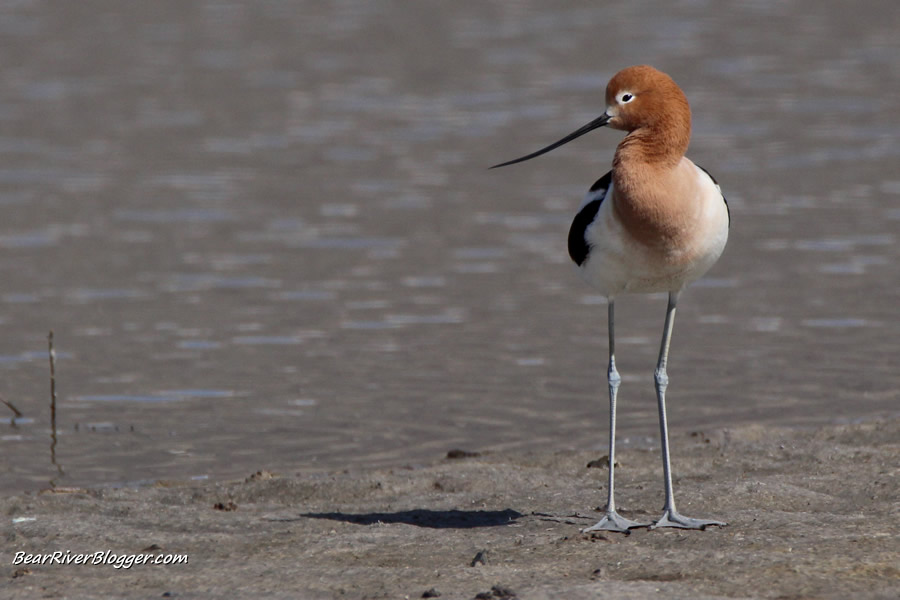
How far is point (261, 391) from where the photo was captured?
11180 millimetres

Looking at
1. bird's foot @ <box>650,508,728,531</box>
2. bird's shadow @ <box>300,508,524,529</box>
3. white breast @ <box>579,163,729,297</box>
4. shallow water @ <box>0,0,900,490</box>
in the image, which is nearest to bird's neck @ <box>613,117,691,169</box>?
white breast @ <box>579,163,729,297</box>

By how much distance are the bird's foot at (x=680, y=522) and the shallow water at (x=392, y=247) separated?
268cm

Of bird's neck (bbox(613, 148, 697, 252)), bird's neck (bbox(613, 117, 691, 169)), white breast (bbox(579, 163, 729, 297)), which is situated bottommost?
white breast (bbox(579, 163, 729, 297))

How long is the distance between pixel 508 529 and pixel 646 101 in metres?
2.32

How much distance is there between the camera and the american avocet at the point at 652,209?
7.08 meters

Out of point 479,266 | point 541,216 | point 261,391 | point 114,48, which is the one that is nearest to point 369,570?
point 261,391

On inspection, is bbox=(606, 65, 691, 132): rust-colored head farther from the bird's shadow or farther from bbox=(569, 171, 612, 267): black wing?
the bird's shadow

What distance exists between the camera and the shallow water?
10.6 meters

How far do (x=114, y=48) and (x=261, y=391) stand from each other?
19860 millimetres

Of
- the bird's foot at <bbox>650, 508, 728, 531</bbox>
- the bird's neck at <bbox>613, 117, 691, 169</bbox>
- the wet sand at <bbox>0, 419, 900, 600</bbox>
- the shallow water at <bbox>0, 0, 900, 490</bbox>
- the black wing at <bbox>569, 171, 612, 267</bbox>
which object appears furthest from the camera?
the shallow water at <bbox>0, 0, 900, 490</bbox>

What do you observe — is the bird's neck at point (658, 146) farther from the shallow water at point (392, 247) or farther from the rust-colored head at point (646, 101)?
the shallow water at point (392, 247)

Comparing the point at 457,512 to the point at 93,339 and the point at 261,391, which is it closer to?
the point at 261,391

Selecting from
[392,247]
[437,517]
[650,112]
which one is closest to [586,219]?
[650,112]

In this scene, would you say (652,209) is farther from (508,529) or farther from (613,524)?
(508,529)
